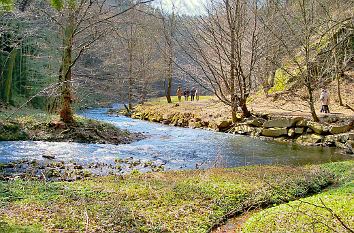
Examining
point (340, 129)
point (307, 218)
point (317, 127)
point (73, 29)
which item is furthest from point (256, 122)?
point (307, 218)

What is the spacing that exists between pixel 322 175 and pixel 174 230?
5570mm

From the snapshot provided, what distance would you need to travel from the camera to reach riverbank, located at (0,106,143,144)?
14.8 metres

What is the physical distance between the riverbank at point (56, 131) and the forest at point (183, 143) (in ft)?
0.18

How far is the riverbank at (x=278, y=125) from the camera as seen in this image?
17.9 meters

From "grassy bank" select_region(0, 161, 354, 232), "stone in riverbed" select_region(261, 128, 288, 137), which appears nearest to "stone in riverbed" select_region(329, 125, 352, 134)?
"stone in riverbed" select_region(261, 128, 288, 137)

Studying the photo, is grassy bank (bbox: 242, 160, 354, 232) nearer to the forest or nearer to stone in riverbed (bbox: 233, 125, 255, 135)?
the forest

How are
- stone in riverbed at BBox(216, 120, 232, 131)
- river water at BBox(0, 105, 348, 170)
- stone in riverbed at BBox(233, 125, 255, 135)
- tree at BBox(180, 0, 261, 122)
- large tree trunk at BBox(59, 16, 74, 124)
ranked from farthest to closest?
stone in riverbed at BBox(216, 120, 232, 131) → tree at BBox(180, 0, 261, 122) → stone in riverbed at BBox(233, 125, 255, 135) → large tree trunk at BBox(59, 16, 74, 124) → river water at BBox(0, 105, 348, 170)

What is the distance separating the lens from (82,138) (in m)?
15.5

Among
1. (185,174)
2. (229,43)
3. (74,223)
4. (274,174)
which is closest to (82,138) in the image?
(185,174)

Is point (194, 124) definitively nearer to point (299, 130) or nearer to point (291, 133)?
point (291, 133)

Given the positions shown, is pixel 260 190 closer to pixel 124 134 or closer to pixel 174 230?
pixel 174 230

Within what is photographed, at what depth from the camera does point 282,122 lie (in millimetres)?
20641

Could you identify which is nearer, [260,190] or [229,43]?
[260,190]

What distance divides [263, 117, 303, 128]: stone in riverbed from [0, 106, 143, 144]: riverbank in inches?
310
